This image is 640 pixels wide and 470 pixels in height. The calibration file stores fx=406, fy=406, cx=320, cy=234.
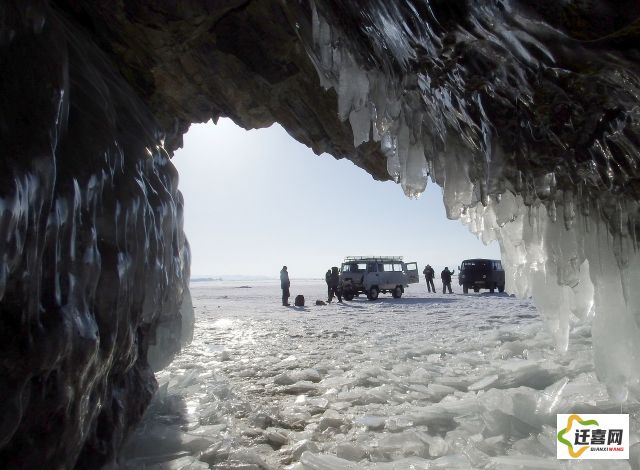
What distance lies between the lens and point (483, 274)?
20875 mm

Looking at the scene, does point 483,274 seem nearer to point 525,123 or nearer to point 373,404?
point 373,404

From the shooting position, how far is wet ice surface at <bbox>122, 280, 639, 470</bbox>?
2.86 metres

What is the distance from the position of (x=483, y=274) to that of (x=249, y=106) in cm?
1882

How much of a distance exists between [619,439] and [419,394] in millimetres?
1822

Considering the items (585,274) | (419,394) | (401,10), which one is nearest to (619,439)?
(585,274)

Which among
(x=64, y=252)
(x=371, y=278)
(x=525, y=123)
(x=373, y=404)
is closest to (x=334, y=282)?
(x=371, y=278)

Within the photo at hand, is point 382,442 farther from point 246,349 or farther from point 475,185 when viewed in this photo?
point 246,349

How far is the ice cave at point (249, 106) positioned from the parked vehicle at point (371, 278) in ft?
46.4

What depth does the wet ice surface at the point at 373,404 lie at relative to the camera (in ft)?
9.39

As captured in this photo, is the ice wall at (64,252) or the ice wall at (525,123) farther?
the ice wall at (525,123)

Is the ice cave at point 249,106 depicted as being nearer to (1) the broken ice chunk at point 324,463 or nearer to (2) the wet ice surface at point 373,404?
(1) the broken ice chunk at point 324,463

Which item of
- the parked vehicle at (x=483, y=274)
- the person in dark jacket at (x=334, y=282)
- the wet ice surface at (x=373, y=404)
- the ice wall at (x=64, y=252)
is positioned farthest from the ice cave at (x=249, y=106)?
the parked vehicle at (x=483, y=274)

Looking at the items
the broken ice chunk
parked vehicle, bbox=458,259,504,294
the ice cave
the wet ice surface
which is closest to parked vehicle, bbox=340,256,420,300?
parked vehicle, bbox=458,259,504,294

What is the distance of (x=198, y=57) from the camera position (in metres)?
4.04
